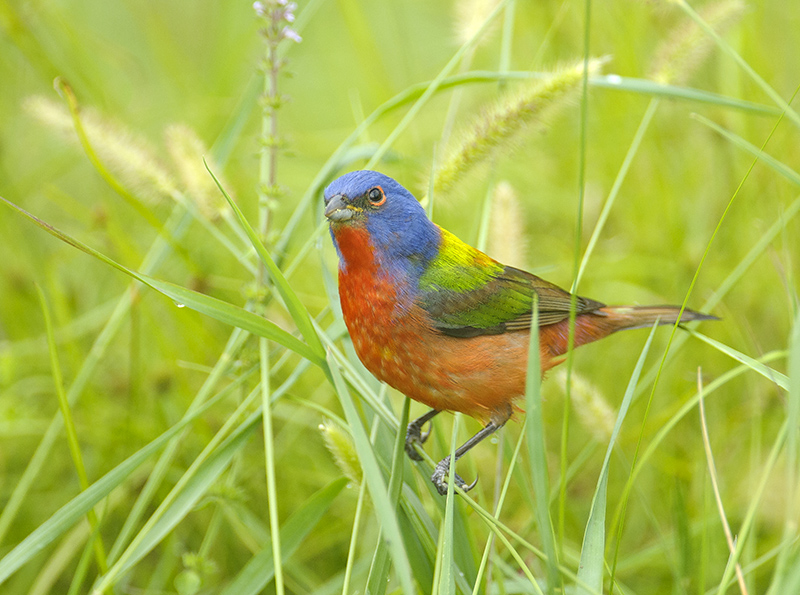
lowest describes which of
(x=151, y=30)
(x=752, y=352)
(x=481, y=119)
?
(x=752, y=352)

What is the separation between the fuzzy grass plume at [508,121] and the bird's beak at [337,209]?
0.38 m

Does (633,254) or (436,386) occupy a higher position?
(633,254)

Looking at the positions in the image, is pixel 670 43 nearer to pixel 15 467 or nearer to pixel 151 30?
pixel 151 30

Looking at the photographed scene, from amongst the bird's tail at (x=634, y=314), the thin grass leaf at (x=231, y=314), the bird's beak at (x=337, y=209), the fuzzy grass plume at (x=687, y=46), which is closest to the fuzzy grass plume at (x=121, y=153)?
the bird's beak at (x=337, y=209)

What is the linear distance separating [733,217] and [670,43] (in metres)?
1.46

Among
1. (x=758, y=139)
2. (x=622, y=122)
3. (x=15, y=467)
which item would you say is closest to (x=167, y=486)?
(x=15, y=467)

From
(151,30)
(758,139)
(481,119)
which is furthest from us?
(151,30)

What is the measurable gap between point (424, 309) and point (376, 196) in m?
0.40

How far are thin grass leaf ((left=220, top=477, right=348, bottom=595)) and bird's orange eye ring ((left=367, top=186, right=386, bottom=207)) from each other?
0.86 metres

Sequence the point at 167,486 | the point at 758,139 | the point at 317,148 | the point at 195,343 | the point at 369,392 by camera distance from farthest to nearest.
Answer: the point at 317,148 < the point at 758,139 < the point at 195,343 < the point at 167,486 < the point at 369,392

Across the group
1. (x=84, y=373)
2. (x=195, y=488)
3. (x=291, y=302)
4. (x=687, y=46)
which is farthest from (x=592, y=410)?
(x=84, y=373)

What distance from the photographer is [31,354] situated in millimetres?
3508

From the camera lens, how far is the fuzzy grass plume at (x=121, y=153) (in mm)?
2602

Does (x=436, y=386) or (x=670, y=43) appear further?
(x=670, y=43)
